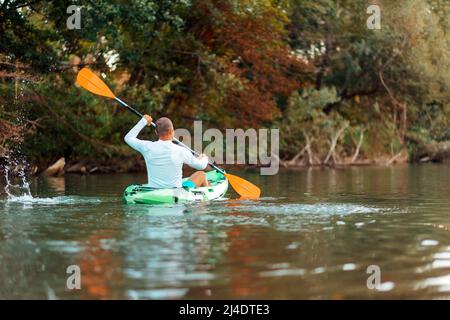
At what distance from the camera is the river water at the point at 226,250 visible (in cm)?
630

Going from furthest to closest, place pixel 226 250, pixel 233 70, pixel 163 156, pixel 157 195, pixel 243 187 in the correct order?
pixel 233 70
pixel 243 187
pixel 157 195
pixel 163 156
pixel 226 250

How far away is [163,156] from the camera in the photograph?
12367 mm

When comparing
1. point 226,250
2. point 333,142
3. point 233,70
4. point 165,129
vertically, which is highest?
point 233,70

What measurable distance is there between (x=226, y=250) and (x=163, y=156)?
4.47 m

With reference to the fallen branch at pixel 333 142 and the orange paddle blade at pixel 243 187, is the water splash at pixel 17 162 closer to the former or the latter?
the orange paddle blade at pixel 243 187

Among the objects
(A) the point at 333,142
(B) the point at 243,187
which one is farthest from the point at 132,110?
(A) the point at 333,142

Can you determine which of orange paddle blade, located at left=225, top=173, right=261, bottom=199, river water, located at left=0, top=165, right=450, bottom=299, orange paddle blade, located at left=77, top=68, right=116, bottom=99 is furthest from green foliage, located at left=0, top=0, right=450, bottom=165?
river water, located at left=0, top=165, right=450, bottom=299

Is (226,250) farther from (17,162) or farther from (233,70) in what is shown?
(233,70)

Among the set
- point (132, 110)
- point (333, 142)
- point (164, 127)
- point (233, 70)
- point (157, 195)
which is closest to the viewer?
point (164, 127)

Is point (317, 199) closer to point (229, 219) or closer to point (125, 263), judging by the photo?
point (229, 219)

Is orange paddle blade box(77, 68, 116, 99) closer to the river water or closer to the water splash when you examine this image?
the river water

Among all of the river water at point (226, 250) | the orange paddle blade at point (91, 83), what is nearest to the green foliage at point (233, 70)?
the orange paddle blade at point (91, 83)

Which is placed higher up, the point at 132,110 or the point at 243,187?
the point at 132,110
